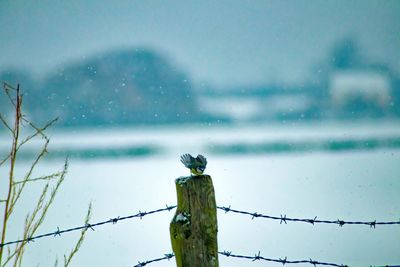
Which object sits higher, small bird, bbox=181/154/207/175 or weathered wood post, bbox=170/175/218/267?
small bird, bbox=181/154/207/175

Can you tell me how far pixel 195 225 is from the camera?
2289mm

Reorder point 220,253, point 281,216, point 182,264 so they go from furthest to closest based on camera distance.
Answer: point 281,216 < point 220,253 < point 182,264

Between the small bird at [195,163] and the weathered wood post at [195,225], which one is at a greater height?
the small bird at [195,163]

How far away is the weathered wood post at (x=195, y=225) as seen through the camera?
7.46 feet

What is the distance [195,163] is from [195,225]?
0.29m

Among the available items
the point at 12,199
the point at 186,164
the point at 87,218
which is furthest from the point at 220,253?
the point at 87,218

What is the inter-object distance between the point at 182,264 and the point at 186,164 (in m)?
0.47

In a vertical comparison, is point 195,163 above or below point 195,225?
above

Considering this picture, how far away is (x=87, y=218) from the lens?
4.01 m

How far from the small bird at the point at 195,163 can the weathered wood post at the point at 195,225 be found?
3 cm

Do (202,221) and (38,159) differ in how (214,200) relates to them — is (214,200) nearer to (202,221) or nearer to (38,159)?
(202,221)

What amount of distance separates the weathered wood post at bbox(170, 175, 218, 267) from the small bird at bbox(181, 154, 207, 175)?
3cm

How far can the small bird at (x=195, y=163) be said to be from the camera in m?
2.33

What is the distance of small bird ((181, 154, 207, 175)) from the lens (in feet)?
7.63
